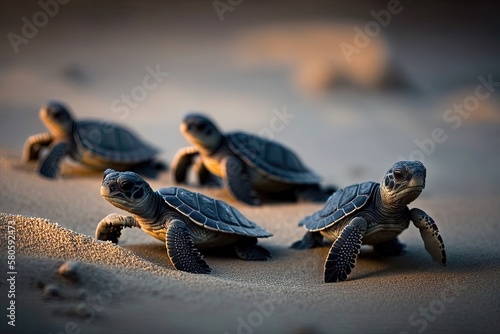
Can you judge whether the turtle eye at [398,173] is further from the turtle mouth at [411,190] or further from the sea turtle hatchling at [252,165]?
the sea turtle hatchling at [252,165]

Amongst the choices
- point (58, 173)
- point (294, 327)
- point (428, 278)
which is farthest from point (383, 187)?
point (58, 173)

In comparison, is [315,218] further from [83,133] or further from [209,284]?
[83,133]

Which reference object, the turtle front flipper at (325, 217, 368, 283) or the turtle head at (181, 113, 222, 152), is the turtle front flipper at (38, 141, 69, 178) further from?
the turtle front flipper at (325, 217, 368, 283)

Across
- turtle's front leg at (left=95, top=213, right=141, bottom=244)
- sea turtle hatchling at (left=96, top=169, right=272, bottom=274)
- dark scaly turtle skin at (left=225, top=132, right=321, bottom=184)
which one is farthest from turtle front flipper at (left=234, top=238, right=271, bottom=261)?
dark scaly turtle skin at (left=225, top=132, right=321, bottom=184)

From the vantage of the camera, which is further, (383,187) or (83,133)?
(83,133)

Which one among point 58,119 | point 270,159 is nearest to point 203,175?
point 270,159

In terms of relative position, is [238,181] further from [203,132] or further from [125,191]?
[125,191]
